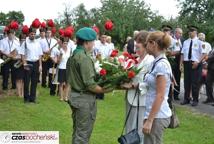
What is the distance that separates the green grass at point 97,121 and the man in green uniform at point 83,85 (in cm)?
235

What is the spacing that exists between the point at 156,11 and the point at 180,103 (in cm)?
4692

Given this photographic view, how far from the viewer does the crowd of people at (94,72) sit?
16.5ft

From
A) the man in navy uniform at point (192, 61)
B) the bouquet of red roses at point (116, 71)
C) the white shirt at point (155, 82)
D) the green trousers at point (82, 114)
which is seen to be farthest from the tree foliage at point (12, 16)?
the white shirt at point (155, 82)

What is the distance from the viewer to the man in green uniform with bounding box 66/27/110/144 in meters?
5.86

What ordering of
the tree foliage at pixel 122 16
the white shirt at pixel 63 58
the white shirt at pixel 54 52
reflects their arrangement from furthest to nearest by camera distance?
the tree foliage at pixel 122 16 → the white shirt at pixel 54 52 → the white shirt at pixel 63 58

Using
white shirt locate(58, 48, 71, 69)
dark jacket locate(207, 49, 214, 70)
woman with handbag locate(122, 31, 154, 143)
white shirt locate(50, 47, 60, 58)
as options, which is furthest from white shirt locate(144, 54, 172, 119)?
white shirt locate(50, 47, 60, 58)

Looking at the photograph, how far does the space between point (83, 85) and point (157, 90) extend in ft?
4.30

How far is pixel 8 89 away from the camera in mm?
15336

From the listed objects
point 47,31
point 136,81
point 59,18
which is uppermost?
point 59,18

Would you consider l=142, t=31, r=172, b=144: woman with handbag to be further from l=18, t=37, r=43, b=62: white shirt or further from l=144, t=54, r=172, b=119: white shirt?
l=18, t=37, r=43, b=62: white shirt

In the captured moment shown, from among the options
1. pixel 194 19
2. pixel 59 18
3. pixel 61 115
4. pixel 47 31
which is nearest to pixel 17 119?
pixel 61 115

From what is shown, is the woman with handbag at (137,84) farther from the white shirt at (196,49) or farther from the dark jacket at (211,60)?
the dark jacket at (211,60)

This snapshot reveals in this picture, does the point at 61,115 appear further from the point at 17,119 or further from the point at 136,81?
the point at 136,81

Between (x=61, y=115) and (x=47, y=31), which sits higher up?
(x=47, y=31)
